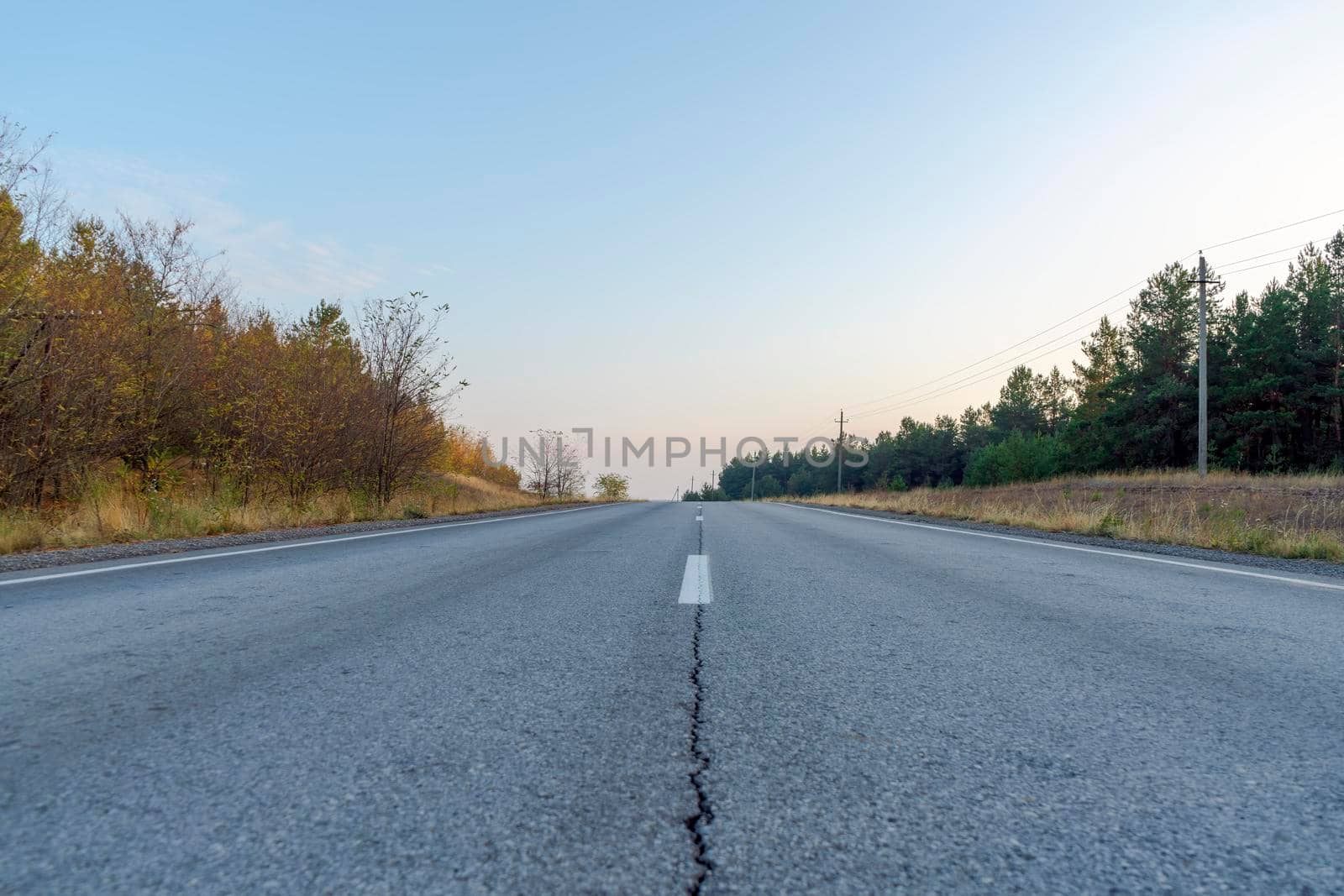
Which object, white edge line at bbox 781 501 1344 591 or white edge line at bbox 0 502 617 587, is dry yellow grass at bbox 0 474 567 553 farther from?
white edge line at bbox 781 501 1344 591

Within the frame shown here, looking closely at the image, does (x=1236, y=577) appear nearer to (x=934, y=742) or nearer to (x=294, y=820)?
(x=934, y=742)

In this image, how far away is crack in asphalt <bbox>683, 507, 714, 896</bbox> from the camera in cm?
128

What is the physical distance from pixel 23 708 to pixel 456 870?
6.24ft

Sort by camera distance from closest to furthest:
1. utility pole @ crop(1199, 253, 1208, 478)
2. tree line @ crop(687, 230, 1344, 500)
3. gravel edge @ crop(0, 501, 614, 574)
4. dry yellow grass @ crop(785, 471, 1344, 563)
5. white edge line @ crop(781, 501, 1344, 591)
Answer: white edge line @ crop(781, 501, 1344, 591), gravel edge @ crop(0, 501, 614, 574), dry yellow grass @ crop(785, 471, 1344, 563), utility pole @ crop(1199, 253, 1208, 478), tree line @ crop(687, 230, 1344, 500)

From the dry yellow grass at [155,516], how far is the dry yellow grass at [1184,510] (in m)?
13.4

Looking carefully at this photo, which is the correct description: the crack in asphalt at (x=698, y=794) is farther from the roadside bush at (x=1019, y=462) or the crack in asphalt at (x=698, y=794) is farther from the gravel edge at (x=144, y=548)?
the roadside bush at (x=1019, y=462)

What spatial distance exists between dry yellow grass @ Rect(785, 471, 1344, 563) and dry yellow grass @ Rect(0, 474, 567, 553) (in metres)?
13.4

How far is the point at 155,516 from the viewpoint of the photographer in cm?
984

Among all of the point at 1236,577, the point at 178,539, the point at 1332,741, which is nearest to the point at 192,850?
the point at 1332,741

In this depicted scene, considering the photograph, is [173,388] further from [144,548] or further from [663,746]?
[663,746]

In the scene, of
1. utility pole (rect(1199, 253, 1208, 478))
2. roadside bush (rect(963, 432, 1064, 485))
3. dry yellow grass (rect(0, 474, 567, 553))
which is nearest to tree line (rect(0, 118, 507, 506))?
dry yellow grass (rect(0, 474, 567, 553))

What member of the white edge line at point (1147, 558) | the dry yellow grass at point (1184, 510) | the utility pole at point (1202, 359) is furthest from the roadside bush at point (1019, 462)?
the white edge line at point (1147, 558)

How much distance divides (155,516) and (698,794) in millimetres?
11157

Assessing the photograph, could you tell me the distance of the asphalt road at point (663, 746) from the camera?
1.31 m
